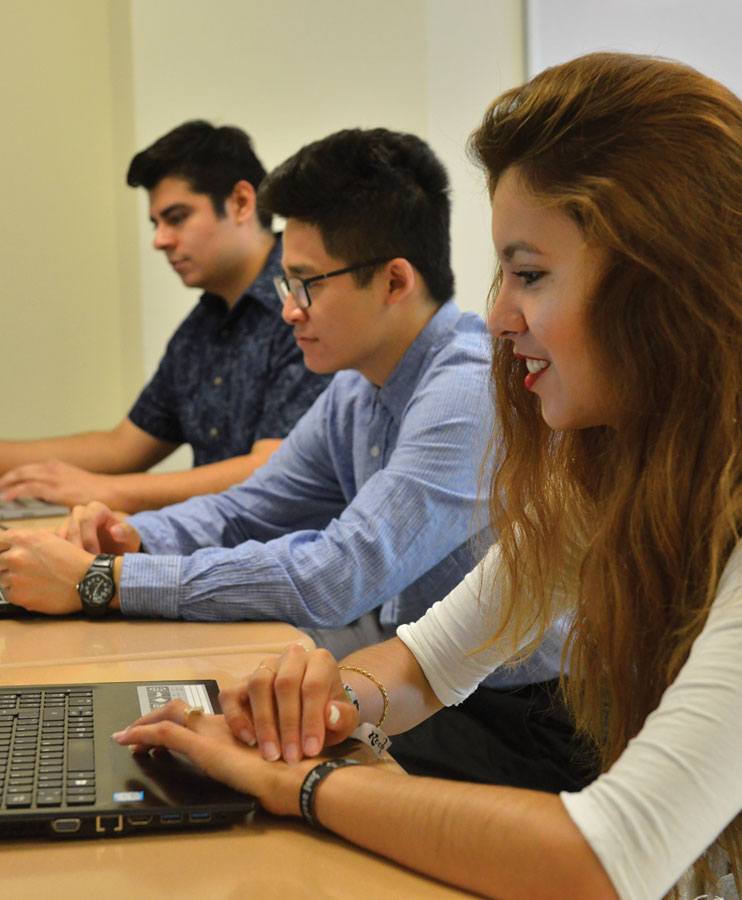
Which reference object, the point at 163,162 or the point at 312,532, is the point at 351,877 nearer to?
the point at 312,532

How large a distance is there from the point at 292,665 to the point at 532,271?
0.40m

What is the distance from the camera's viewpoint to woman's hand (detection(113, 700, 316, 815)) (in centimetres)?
95

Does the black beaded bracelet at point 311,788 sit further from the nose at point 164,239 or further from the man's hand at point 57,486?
the nose at point 164,239

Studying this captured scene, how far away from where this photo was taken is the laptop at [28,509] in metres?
2.41

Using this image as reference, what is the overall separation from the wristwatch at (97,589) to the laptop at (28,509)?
79 cm

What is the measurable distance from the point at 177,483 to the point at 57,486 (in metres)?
0.26

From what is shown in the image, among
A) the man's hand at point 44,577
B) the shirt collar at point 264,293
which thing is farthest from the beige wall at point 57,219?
the man's hand at point 44,577

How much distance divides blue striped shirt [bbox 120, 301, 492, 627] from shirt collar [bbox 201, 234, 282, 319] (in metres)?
0.96

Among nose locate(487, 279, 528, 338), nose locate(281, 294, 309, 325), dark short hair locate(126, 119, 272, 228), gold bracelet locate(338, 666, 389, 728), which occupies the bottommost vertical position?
gold bracelet locate(338, 666, 389, 728)

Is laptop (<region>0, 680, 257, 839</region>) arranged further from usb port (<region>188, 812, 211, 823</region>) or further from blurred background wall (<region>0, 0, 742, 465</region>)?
blurred background wall (<region>0, 0, 742, 465</region>)

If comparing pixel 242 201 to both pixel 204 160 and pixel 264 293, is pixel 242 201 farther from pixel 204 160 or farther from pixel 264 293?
pixel 264 293

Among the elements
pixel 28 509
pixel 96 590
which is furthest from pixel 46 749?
pixel 28 509

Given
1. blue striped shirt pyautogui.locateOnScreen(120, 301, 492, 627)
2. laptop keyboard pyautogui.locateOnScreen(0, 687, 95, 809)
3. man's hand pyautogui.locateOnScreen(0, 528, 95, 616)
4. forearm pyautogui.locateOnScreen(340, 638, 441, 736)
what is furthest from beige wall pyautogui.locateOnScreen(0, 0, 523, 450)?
laptop keyboard pyautogui.locateOnScreen(0, 687, 95, 809)

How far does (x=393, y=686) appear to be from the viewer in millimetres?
1271
